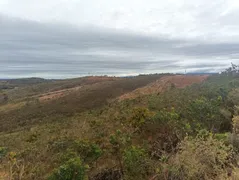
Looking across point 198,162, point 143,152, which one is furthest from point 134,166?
point 198,162

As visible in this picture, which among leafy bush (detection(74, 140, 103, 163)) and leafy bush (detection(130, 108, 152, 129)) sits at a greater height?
leafy bush (detection(130, 108, 152, 129))

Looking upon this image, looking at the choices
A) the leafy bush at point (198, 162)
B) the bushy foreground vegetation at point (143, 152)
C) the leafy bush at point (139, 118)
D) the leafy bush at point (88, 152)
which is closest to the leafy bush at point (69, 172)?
the bushy foreground vegetation at point (143, 152)

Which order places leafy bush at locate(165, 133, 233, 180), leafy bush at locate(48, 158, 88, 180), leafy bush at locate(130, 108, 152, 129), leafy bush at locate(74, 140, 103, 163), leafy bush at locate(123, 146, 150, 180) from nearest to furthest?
leafy bush at locate(48, 158, 88, 180) → leafy bush at locate(165, 133, 233, 180) → leafy bush at locate(123, 146, 150, 180) → leafy bush at locate(74, 140, 103, 163) → leafy bush at locate(130, 108, 152, 129)

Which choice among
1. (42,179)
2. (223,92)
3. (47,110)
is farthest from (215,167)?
(47,110)

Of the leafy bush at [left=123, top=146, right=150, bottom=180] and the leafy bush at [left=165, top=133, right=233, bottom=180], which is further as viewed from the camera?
the leafy bush at [left=123, top=146, right=150, bottom=180]

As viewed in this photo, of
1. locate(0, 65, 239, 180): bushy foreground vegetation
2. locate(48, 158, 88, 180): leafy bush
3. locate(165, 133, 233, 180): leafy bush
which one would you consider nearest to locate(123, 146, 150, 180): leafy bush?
locate(0, 65, 239, 180): bushy foreground vegetation

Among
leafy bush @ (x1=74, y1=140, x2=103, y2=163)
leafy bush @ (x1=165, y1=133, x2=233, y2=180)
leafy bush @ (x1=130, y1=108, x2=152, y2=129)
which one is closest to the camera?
leafy bush @ (x1=165, y1=133, x2=233, y2=180)


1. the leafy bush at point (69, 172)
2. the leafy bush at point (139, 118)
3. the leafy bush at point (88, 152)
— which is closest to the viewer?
the leafy bush at point (69, 172)

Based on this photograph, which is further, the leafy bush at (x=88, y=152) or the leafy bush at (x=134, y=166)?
the leafy bush at (x=88, y=152)

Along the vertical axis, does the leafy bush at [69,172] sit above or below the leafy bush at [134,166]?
above

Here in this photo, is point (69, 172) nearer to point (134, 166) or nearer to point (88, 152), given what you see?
point (88, 152)

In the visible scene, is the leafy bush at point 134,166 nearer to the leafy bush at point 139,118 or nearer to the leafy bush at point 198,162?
the leafy bush at point 198,162

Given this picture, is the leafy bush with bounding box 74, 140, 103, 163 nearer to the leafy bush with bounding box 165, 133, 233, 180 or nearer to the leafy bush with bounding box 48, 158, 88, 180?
the leafy bush with bounding box 48, 158, 88, 180

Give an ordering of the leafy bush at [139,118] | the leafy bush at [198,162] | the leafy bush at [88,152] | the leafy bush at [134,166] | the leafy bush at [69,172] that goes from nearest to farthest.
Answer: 1. the leafy bush at [69,172]
2. the leafy bush at [198,162]
3. the leafy bush at [134,166]
4. the leafy bush at [88,152]
5. the leafy bush at [139,118]
